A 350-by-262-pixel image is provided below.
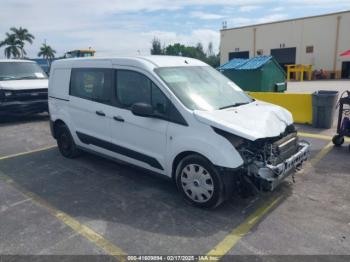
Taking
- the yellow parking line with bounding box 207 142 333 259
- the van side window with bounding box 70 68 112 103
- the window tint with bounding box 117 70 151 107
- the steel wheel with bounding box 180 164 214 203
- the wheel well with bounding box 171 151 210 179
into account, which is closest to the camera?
the yellow parking line with bounding box 207 142 333 259

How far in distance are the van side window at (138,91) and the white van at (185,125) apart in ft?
0.04

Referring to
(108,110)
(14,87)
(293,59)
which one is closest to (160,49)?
(293,59)

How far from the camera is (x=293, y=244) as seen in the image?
10.6ft

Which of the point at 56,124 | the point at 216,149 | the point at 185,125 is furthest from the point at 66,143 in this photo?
the point at 216,149

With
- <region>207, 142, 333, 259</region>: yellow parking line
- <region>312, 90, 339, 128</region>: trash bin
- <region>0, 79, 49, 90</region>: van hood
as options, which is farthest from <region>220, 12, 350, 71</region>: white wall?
<region>207, 142, 333, 259</region>: yellow parking line

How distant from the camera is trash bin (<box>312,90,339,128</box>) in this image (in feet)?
26.4

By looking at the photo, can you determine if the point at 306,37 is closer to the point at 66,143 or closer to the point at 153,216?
the point at 66,143

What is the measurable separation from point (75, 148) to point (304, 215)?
4.09 metres

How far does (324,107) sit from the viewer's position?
26.7 ft

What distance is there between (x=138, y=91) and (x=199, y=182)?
1547 mm

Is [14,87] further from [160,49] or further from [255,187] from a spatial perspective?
[160,49]

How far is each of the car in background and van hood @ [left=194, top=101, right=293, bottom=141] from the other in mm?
7872

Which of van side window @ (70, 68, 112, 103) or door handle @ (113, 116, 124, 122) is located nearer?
door handle @ (113, 116, 124, 122)

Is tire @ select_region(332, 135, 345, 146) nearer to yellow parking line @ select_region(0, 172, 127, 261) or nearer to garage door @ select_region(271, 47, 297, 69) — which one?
yellow parking line @ select_region(0, 172, 127, 261)
